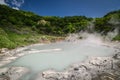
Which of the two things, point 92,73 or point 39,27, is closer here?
point 92,73

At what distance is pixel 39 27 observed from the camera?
9438cm

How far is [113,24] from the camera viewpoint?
67812 millimetres

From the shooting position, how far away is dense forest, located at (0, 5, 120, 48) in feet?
193

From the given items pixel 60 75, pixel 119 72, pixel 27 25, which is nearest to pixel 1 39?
pixel 60 75

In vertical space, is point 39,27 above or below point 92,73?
above

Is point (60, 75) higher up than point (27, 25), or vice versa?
point (27, 25)

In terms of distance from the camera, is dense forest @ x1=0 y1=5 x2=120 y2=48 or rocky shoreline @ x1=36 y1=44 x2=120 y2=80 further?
dense forest @ x1=0 y1=5 x2=120 y2=48

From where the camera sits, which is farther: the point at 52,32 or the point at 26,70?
the point at 52,32

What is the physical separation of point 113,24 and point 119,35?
9.49 metres

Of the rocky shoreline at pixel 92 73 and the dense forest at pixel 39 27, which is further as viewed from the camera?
the dense forest at pixel 39 27

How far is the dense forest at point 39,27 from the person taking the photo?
5894 cm

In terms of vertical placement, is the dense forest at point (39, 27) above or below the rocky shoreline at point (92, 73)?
above

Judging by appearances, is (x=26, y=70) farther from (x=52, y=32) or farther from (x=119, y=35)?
(x=52, y=32)

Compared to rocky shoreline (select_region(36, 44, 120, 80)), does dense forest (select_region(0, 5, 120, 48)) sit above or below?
above
